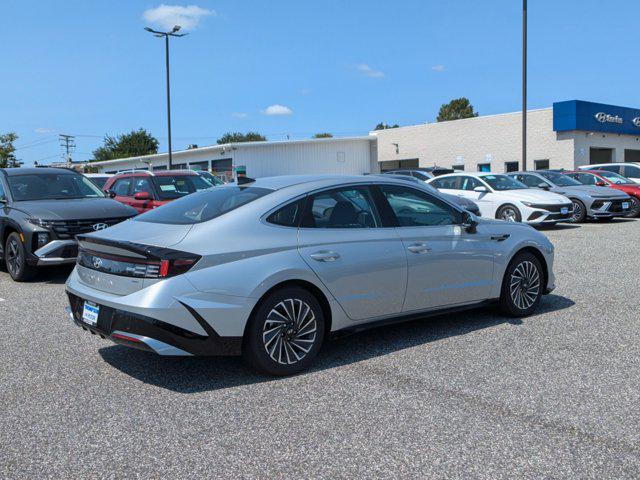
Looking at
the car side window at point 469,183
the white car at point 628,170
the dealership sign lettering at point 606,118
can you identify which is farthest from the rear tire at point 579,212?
the dealership sign lettering at point 606,118

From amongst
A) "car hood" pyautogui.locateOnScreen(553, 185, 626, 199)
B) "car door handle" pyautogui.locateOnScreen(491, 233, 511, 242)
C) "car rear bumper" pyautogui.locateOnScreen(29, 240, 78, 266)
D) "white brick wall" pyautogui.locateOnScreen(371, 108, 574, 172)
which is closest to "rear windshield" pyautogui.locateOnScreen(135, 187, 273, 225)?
"car door handle" pyautogui.locateOnScreen(491, 233, 511, 242)

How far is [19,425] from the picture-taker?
3977mm

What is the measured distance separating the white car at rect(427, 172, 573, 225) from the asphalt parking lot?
9.29m

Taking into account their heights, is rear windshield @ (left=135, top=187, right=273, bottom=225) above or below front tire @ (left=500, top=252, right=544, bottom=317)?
above

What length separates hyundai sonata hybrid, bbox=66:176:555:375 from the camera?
4438 millimetres

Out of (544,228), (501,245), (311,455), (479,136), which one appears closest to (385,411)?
(311,455)

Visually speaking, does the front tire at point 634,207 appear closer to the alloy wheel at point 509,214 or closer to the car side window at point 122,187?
the alloy wheel at point 509,214

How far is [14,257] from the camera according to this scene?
9438 mm

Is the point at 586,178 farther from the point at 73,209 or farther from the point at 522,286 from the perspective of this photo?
the point at 73,209

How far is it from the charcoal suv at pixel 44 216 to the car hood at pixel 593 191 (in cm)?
1270

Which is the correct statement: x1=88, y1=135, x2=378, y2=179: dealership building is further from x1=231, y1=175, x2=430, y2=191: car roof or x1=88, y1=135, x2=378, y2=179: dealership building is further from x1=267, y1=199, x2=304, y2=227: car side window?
x1=267, y1=199, x2=304, y2=227: car side window

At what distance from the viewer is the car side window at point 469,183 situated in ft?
54.0

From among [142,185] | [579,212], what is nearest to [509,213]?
[579,212]

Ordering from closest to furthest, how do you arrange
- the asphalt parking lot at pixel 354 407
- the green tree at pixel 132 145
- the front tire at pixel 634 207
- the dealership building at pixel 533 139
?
the asphalt parking lot at pixel 354 407
the front tire at pixel 634 207
the dealership building at pixel 533 139
the green tree at pixel 132 145
